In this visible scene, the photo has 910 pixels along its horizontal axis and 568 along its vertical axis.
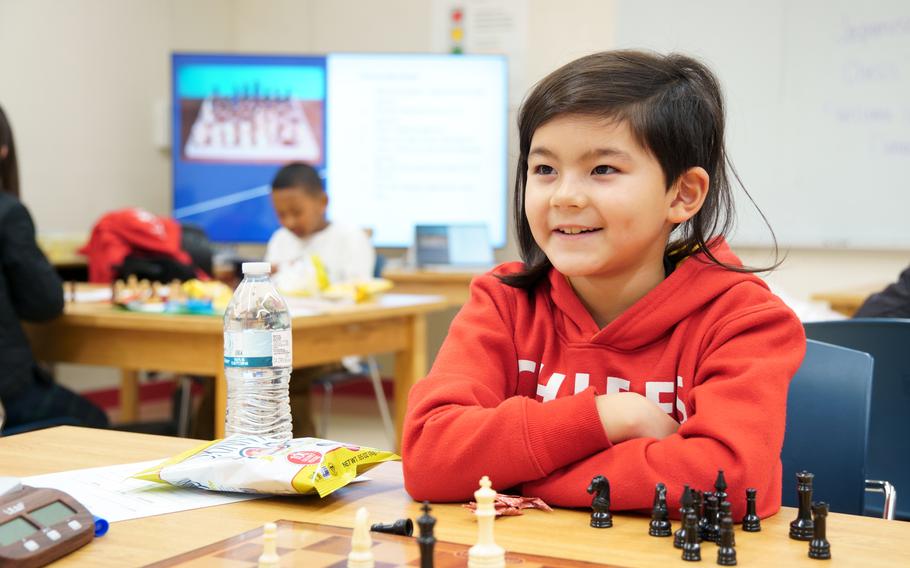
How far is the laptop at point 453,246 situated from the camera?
5895mm

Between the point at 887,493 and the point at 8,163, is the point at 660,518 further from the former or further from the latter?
the point at 8,163

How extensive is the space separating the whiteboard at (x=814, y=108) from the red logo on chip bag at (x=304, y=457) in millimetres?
4176

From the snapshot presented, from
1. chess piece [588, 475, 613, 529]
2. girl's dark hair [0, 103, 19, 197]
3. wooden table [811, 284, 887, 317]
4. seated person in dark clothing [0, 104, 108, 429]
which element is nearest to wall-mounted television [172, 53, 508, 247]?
wooden table [811, 284, 887, 317]

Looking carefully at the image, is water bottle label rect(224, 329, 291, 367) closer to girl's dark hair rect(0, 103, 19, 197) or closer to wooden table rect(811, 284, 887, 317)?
girl's dark hair rect(0, 103, 19, 197)

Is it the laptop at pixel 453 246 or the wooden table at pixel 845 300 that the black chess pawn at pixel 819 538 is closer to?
the wooden table at pixel 845 300

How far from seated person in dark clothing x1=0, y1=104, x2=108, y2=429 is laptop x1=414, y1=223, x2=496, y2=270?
266cm

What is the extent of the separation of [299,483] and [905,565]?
605 millimetres

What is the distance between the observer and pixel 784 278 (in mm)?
5738

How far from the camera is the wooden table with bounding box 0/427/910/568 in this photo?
100cm

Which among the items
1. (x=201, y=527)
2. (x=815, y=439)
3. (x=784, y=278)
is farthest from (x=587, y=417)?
(x=784, y=278)

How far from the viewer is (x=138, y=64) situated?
6.61m

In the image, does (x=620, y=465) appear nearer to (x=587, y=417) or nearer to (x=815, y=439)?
(x=587, y=417)

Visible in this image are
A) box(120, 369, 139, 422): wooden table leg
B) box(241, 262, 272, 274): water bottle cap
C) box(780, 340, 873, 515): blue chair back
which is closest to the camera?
box(241, 262, 272, 274): water bottle cap

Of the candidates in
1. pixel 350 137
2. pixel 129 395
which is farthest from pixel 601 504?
pixel 350 137
